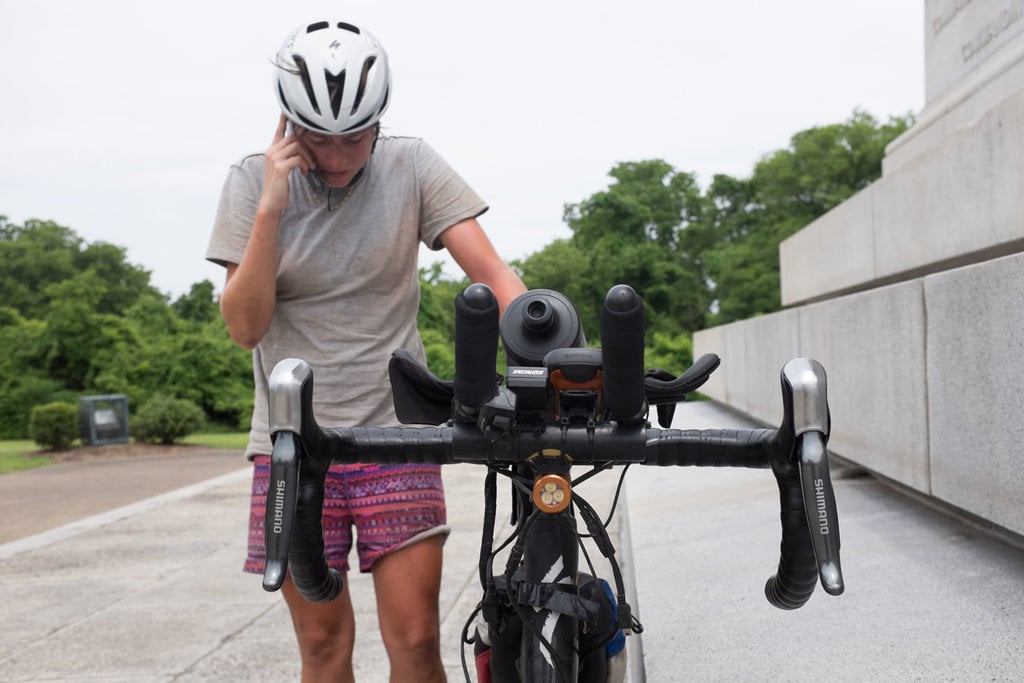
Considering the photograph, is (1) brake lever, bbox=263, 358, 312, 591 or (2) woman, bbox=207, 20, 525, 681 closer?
(1) brake lever, bbox=263, 358, 312, 591

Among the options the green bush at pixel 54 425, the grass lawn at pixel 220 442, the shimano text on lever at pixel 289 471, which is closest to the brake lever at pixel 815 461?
the shimano text on lever at pixel 289 471

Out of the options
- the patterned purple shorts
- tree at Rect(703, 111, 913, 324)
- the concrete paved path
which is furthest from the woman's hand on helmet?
tree at Rect(703, 111, 913, 324)

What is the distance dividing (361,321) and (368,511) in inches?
19.0

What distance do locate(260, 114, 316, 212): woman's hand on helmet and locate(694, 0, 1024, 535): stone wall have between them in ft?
8.31

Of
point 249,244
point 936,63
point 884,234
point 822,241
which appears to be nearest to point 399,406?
point 249,244

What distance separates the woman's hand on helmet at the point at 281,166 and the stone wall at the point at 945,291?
2.53 meters

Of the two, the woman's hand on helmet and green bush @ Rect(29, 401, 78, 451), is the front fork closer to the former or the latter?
the woman's hand on helmet

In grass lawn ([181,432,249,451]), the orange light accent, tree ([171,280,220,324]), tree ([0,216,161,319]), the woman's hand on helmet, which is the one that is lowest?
grass lawn ([181,432,249,451])

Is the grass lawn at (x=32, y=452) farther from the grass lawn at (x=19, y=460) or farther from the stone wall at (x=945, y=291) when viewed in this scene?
the stone wall at (x=945, y=291)

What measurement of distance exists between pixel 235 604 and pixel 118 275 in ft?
186

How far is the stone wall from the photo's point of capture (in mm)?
4223

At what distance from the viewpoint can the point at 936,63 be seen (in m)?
7.61

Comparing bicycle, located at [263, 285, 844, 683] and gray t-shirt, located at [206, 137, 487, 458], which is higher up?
gray t-shirt, located at [206, 137, 487, 458]

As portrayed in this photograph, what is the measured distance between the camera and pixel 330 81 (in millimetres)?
2574
